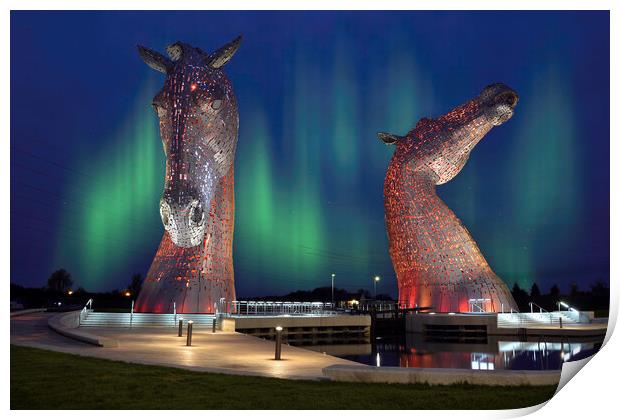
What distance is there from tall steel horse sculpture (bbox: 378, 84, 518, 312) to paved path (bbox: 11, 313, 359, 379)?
14.3m

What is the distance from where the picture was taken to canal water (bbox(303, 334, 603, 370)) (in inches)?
690

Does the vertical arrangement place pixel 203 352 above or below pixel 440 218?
below

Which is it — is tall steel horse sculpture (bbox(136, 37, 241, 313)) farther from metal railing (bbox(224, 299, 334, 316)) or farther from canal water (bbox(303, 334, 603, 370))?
canal water (bbox(303, 334, 603, 370))

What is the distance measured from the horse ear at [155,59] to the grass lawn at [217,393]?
549 inches

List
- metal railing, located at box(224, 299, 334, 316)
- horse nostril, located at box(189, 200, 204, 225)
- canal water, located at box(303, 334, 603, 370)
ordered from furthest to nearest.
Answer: metal railing, located at box(224, 299, 334, 316), horse nostril, located at box(189, 200, 204, 225), canal water, located at box(303, 334, 603, 370)

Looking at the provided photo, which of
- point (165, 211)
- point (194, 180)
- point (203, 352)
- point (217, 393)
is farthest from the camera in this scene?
point (194, 180)

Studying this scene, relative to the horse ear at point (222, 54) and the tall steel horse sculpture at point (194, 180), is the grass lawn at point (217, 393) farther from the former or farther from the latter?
the horse ear at point (222, 54)

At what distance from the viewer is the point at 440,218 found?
29500mm

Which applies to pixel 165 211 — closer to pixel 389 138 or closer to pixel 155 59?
pixel 155 59

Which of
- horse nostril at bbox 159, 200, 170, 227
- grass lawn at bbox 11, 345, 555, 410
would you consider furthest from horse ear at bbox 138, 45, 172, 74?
grass lawn at bbox 11, 345, 555, 410

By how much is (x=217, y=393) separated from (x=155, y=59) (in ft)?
53.0

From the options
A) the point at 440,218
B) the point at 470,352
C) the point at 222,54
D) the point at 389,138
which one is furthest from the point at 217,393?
the point at 389,138
